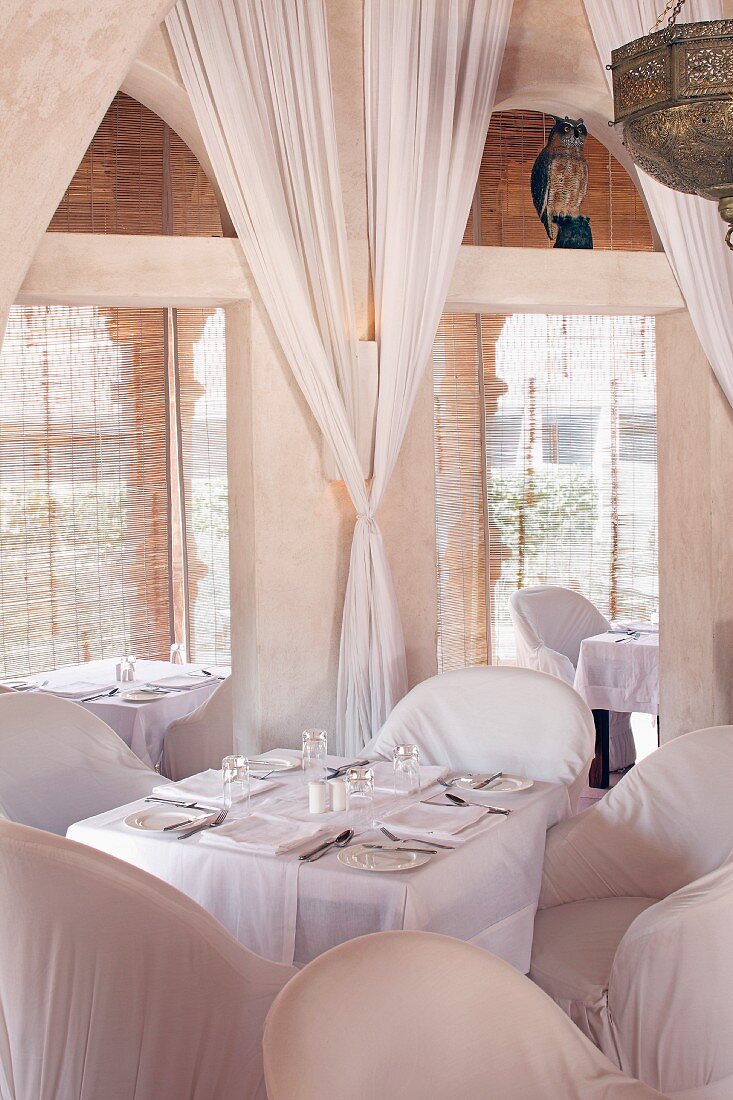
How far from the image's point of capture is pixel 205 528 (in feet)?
21.6

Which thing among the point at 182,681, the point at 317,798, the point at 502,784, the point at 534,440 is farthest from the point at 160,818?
the point at 534,440

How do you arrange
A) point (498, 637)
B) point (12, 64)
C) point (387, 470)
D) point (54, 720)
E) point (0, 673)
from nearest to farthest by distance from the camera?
1. point (12, 64)
2. point (54, 720)
3. point (387, 470)
4. point (0, 673)
5. point (498, 637)

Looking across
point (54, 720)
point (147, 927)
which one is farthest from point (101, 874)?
point (54, 720)

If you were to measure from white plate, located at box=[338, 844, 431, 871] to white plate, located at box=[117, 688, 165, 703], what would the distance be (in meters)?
2.39

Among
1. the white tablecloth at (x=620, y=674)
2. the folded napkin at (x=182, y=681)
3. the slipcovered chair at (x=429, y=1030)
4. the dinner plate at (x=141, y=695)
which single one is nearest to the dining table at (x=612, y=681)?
the white tablecloth at (x=620, y=674)

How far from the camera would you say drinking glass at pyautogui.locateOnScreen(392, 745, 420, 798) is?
3.14 metres

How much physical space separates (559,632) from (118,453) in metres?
2.66

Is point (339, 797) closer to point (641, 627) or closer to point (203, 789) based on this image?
point (203, 789)

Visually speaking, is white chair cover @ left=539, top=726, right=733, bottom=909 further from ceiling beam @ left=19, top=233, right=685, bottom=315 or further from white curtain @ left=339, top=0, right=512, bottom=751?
ceiling beam @ left=19, top=233, right=685, bottom=315

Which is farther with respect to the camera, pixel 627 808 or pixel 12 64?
pixel 627 808

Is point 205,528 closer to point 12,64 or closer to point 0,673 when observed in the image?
point 0,673

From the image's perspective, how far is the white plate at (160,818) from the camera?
289cm

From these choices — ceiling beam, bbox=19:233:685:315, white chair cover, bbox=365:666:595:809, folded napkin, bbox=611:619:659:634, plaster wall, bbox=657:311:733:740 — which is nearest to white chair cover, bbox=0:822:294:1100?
white chair cover, bbox=365:666:595:809

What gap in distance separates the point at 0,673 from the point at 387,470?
2.84 metres
